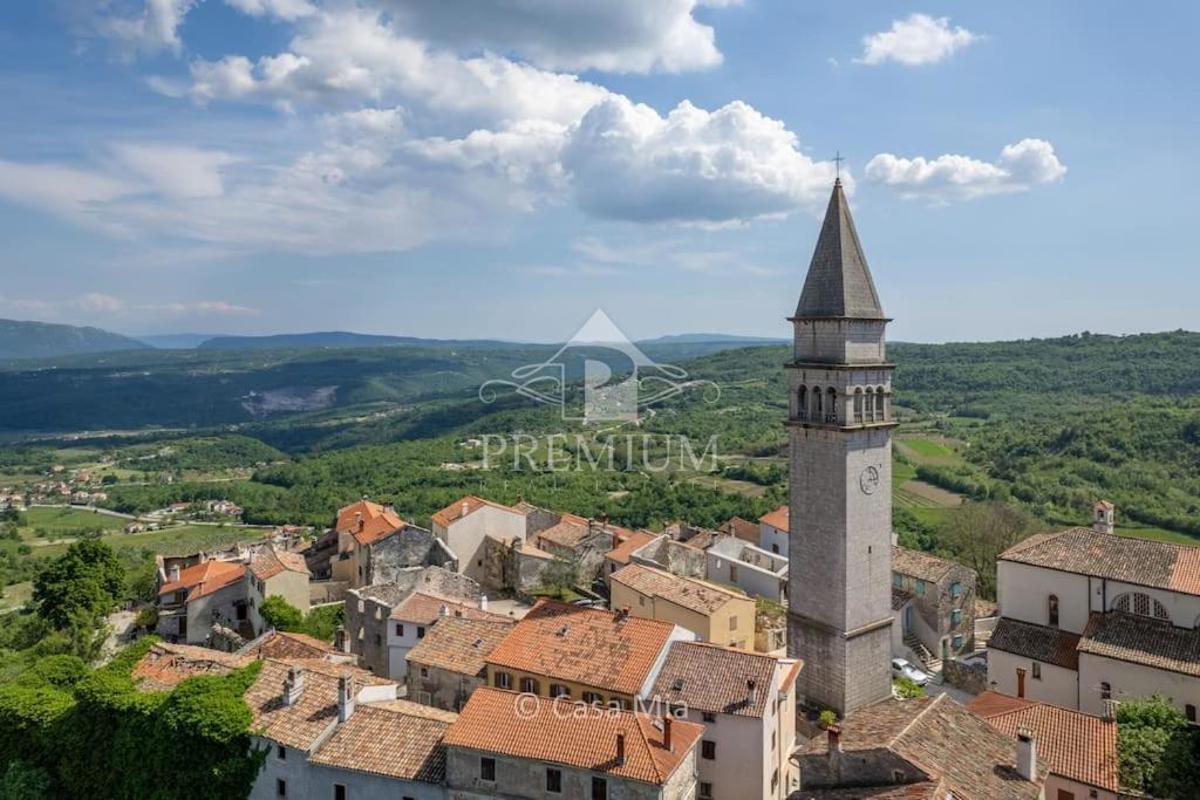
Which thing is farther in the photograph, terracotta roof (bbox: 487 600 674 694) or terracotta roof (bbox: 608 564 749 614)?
terracotta roof (bbox: 608 564 749 614)

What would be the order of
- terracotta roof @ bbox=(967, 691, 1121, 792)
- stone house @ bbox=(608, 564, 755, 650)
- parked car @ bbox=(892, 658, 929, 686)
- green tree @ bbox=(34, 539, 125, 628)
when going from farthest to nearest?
1. green tree @ bbox=(34, 539, 125, 628)
2. parked car @ bbox=(892, 658, 929, 686)
3. stone house @ bbox=(608, 564, 755, 650)
4. terracotta roof @ bbox=(967, 691, 1121, 792)

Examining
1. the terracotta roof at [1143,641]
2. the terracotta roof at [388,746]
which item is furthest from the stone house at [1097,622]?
the terracotta roof at [388,746]

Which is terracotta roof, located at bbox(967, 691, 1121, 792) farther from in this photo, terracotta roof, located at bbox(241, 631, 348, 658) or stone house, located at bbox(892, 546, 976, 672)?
terracotta roof, located at bbox(241, 631, 348, 658)

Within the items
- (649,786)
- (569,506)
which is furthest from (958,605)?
(569,506)

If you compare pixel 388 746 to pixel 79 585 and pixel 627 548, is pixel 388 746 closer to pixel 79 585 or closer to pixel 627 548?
pixel 627 548

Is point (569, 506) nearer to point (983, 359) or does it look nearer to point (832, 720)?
point (832, 720)

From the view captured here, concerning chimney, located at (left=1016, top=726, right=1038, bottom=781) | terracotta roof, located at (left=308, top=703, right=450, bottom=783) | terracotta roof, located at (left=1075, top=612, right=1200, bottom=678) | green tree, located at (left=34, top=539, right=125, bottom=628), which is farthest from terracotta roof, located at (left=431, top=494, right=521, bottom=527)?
chimney, located at (left=1016, top=726, right=1038, bottom=781)
